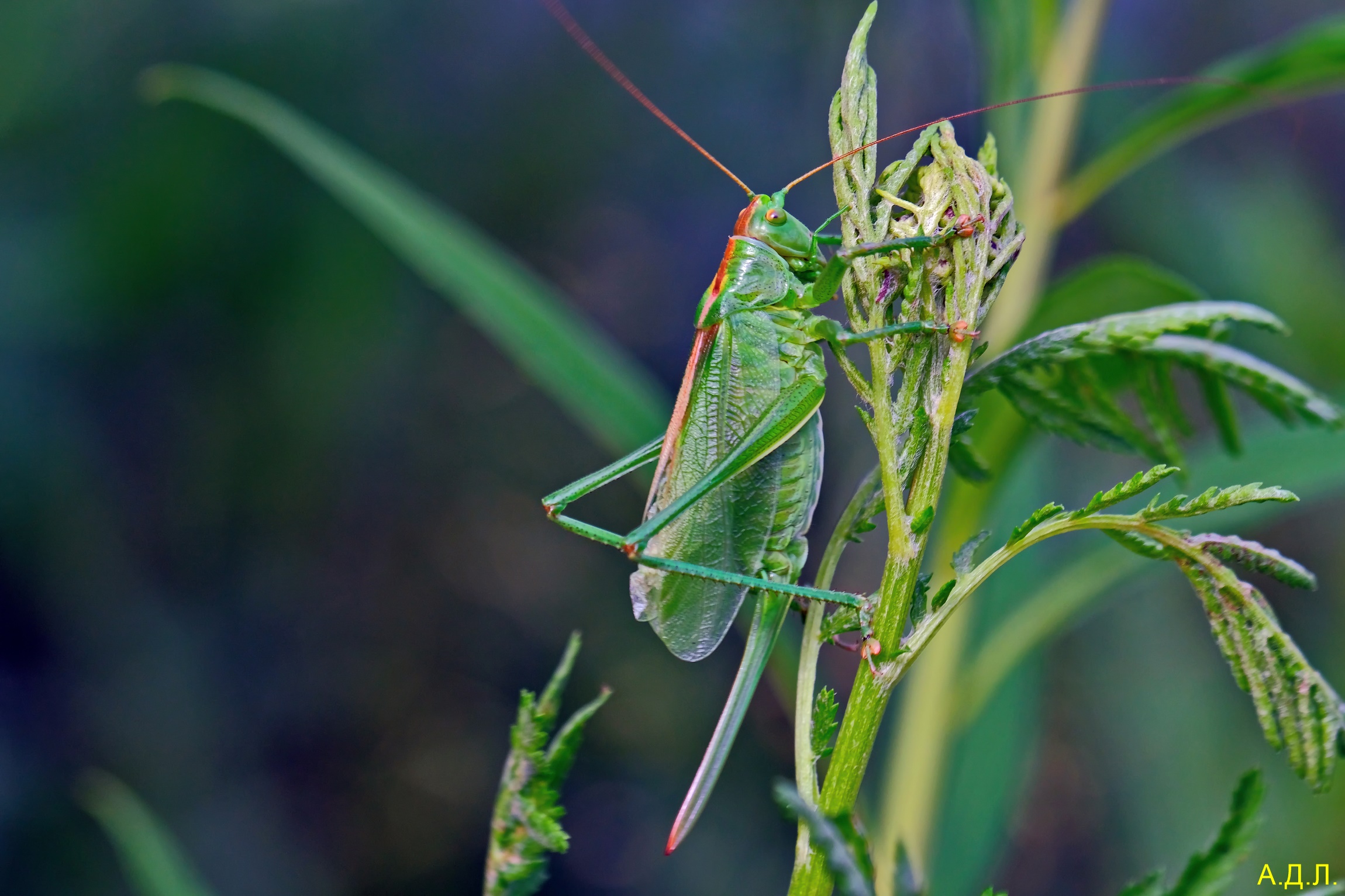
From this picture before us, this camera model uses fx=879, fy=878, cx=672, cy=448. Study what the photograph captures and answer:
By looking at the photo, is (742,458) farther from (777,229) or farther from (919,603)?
(919,603)

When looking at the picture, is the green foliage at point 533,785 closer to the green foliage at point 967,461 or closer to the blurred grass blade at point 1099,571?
the green foliage at point 967,461

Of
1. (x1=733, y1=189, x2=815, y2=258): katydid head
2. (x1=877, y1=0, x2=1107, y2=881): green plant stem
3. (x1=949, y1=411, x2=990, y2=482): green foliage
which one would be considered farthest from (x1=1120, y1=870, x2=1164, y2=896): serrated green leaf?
(x1=733, y1=189, x2=815, y2=258): katydid head

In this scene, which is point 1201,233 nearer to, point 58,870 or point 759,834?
point 759,834

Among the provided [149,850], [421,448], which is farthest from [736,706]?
[421,448]

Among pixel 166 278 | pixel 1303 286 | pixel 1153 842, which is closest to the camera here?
pixel 1153 842

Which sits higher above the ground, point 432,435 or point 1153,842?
point 432,435

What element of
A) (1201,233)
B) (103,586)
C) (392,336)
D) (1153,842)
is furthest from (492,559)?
(1201,233)
